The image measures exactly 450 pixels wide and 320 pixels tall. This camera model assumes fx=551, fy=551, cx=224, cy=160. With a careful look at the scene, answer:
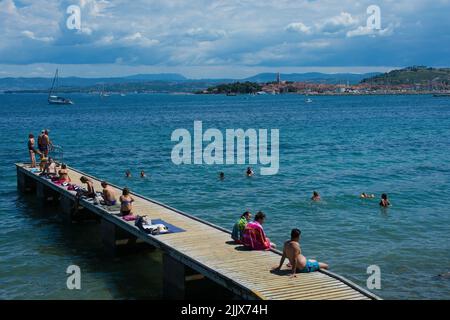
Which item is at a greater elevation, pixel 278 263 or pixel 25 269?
pixel 278 263

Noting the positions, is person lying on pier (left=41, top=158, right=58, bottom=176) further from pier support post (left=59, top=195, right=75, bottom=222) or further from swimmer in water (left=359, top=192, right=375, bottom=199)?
swimmer in water (left=359, top=192, right=375, bottom=199)

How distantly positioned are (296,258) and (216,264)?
2.12m

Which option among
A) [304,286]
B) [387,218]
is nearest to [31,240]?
[304,286]

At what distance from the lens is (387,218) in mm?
24047

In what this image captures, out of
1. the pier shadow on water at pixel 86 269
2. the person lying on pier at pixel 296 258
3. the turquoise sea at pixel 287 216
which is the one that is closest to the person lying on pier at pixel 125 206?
the pier shadow on water at pixel 86 269

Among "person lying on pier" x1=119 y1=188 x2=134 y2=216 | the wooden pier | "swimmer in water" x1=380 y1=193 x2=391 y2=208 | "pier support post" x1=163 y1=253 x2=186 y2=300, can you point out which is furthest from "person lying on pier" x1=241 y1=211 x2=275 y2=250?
"swimmer in water" x1=380 y1=193 x2=391 y2=208

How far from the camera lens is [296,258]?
12.9 m

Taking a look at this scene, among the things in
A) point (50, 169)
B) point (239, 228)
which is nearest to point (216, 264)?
point (239, 228)

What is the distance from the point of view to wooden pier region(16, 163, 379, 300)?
476 inches

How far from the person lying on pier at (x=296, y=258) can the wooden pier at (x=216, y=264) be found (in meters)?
0.17

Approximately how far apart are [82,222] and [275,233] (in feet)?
28.2

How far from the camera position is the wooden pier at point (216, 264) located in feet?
39.6

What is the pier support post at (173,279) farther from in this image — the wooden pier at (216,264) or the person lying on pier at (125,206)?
the person lying on pier at (125,206)
